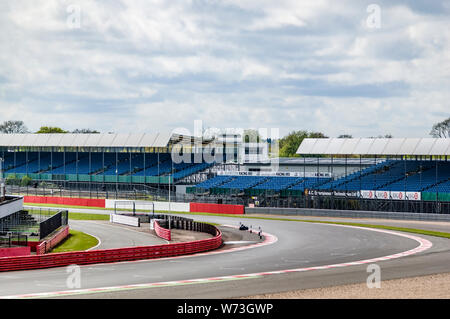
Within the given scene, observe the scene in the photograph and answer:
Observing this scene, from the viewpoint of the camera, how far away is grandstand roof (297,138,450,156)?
5616 cm

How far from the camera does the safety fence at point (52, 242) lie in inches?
1331

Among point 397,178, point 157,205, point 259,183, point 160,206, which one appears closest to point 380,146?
point 397,178

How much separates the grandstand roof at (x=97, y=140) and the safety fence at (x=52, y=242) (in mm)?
36551

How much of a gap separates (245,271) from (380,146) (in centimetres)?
3573

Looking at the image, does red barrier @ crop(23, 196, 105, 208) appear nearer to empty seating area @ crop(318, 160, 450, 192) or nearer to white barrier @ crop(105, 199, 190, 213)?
white barrier @ crop(105, 199, 190, 213)

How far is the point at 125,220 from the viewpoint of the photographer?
5500 cm

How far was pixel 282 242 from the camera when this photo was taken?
3862 centimetres

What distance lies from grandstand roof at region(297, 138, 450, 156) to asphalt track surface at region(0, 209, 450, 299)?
1826cm

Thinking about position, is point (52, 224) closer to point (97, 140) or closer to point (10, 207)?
point (10, 207)

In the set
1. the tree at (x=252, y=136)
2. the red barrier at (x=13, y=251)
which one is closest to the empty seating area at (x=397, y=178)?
the red barrier at (x=13, y=251)

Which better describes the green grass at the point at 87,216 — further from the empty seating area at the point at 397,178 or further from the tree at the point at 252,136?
the tree at the point at 252,136

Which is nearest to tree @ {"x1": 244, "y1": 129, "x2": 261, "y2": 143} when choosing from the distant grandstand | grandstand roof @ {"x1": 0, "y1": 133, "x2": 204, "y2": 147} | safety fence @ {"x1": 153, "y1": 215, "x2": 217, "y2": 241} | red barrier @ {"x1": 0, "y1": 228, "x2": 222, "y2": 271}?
grandstand roof @ {"x1": 0, "y1": 133, "x2": 204, "y2": 147}

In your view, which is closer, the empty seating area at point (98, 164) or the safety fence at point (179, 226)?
the safety fence at point (179, 226)
